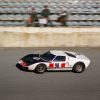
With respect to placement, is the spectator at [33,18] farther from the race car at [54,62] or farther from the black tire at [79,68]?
the black tire at [79,68]

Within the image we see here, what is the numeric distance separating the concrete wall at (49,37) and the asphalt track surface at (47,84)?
2.23 m

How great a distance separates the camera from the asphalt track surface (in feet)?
47.4

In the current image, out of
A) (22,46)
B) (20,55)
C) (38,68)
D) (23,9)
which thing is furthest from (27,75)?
(23,9)

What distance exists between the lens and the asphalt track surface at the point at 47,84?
14.5 meters

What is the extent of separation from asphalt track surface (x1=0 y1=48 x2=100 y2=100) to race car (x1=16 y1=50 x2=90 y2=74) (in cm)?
26

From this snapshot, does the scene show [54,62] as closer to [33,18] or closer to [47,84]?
[47,84]

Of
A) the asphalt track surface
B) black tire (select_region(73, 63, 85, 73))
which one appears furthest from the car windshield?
black tire (select_region(73, 63, 85, 73))

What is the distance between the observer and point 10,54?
21.2m

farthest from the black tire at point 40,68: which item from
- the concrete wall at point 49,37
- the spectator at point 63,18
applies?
the spectator at point 63,18

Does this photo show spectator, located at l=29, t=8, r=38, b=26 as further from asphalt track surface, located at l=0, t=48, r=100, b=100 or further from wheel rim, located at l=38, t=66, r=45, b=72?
wheel rim, located at l=38, t=66, r=45, b=72

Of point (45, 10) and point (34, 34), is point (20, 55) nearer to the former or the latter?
point (34, 34)

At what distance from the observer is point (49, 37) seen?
22.3 m

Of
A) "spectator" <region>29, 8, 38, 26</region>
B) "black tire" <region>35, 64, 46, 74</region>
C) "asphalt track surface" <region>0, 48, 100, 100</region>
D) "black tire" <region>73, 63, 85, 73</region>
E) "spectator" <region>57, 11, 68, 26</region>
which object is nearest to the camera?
"asphalt track surface" <region>0, 48, 100, 100</region>

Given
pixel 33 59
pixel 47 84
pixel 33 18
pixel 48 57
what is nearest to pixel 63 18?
pixel 33 18
